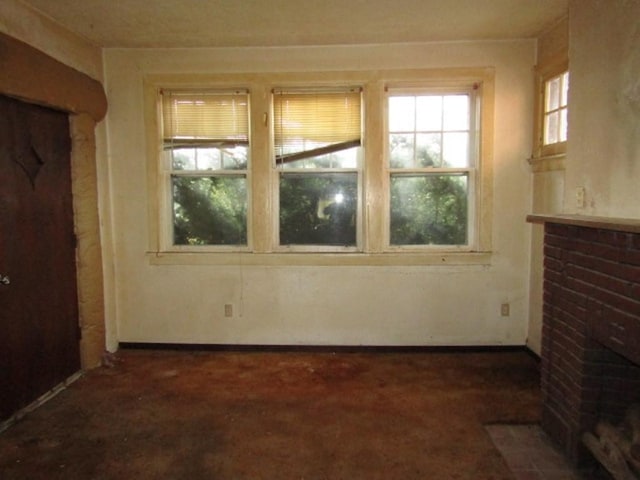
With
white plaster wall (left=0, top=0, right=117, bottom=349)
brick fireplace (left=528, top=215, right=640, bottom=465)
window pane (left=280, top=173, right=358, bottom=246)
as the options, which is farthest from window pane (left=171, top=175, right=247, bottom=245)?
brick fireplace (left=528, top=215, right=640, bottom=465)

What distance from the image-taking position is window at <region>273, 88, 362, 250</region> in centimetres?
372

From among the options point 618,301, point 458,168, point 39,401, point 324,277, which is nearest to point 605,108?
point 618,301

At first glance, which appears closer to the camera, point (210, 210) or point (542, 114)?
point (542, 114)

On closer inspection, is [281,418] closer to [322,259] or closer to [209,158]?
[322,259]

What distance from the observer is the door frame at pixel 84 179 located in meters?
2.95

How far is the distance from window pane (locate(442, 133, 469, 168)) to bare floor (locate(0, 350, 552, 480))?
1633mm

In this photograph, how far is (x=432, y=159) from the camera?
3721 mm

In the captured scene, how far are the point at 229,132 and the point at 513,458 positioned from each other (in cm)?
310

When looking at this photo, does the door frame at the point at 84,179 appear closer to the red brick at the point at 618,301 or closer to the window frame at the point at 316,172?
the window frame at the point at 316,172

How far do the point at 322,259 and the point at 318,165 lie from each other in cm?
81

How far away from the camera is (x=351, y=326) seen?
383 centimetres

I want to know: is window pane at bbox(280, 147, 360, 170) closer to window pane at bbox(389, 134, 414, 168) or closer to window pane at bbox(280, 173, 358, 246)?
window pane at bbox(280, 173, 358, 246)

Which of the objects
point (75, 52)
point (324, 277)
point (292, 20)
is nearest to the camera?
point (292, 20)

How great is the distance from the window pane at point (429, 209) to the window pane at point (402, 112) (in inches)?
16.7
